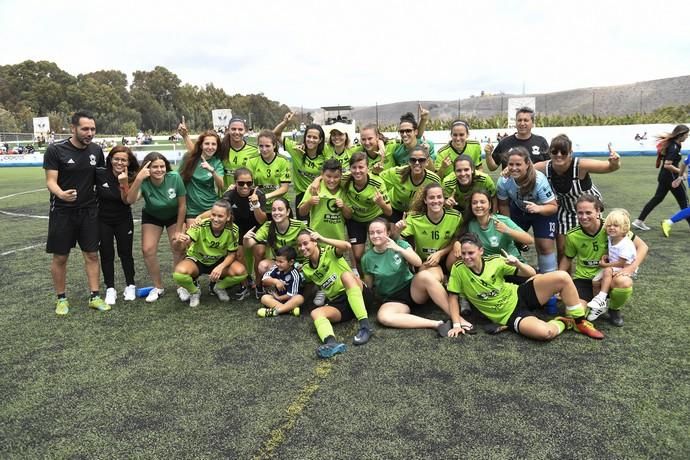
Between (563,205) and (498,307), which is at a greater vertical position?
(563,205)

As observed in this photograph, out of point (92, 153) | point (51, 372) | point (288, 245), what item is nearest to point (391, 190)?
point (288, 245)

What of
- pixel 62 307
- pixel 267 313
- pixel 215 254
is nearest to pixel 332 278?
pixel 267 313

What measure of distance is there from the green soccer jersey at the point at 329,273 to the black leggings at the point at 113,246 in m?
2.10

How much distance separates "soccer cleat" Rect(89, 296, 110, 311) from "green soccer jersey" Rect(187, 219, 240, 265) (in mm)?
958

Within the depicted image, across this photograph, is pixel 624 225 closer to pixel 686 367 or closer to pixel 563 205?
pixel 563 205

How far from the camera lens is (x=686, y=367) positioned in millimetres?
3375

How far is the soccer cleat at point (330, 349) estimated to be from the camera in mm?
3711

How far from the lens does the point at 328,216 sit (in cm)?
496

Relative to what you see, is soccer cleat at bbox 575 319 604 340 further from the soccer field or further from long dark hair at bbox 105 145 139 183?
long dark hair at bbox 105 145 139 183

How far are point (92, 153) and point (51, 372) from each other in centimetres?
219

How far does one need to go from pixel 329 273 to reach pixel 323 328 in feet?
1.95

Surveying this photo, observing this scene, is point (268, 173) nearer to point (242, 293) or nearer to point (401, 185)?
point (242, 293)

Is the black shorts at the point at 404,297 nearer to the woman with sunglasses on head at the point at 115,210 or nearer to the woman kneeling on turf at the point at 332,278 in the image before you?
the woman kneeling on turf at the point at 332,278

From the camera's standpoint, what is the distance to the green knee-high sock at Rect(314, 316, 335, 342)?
13.0ft
